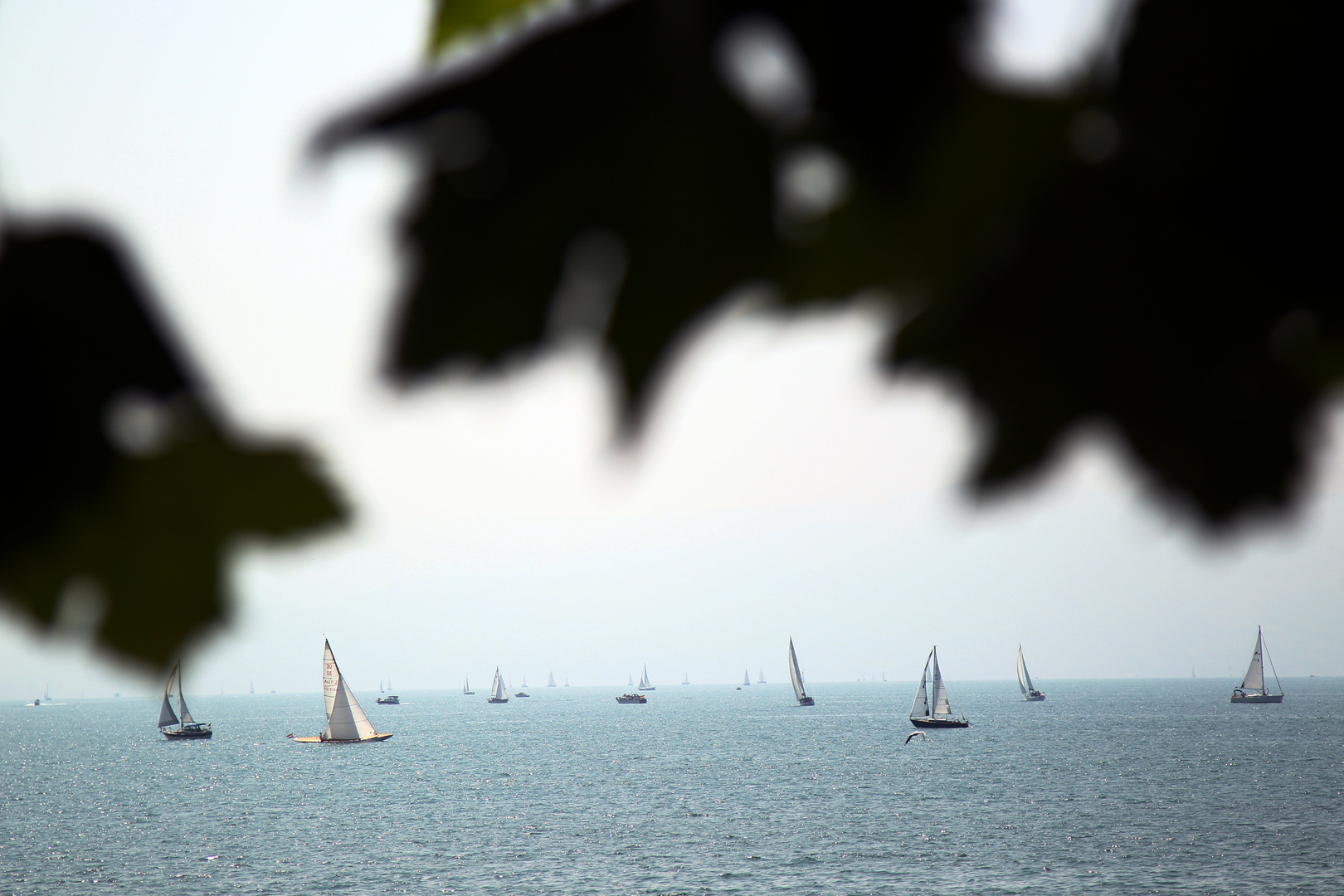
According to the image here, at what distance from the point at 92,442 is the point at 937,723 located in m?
84.4

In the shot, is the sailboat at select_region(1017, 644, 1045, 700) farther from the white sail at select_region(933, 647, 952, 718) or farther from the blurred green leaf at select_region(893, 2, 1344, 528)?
the blurred green leaf at select_region(893, 2, 1344, 528)

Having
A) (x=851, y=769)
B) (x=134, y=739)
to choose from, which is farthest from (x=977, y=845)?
(x=134, y=739)

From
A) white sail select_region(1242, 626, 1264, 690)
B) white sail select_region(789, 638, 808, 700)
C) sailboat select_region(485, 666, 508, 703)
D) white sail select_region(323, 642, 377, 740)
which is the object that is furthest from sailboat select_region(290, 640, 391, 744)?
white sail select_region(1242, 626, 1264, 690)

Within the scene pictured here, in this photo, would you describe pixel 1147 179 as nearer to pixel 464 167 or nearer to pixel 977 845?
pixel 464 167

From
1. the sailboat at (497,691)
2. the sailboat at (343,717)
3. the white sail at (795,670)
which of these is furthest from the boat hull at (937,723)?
the sailboat at (497,691)

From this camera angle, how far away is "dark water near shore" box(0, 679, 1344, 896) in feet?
119

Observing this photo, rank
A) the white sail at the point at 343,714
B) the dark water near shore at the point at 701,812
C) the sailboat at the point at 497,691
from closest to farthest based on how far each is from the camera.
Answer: the dark water near shore at the point at 701,812
the white sail at the point at 343,714
the sailboat at the point at 497,691

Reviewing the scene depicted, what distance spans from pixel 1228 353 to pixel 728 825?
153 ft

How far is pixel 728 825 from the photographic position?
43.5 m

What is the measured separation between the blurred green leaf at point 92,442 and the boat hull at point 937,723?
83060 mm

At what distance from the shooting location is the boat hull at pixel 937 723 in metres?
78.1

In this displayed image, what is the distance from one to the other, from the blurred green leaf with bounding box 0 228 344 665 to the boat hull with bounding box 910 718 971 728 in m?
83.1

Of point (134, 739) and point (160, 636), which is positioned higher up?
point (160, 636)

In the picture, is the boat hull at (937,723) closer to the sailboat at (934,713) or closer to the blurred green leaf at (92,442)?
the sailboat at (934,713)
